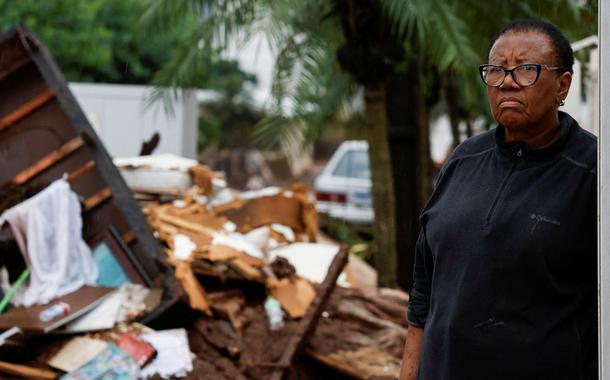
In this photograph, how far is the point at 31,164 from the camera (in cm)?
700

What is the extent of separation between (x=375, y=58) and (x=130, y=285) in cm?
382

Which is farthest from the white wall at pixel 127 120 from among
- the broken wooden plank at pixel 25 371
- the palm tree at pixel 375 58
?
the broken wooden plank at pixel 25 371

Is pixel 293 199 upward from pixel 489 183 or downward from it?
downward

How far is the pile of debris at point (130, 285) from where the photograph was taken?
558 cm

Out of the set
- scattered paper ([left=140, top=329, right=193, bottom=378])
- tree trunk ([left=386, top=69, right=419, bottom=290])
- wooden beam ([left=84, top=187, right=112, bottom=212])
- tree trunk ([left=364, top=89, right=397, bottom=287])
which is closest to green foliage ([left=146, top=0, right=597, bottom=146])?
tree trunk ([left=364, top=89, right=397, bottom=287])

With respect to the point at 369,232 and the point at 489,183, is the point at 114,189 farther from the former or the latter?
the point at 369,232

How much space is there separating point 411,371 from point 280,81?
6814 millimetres

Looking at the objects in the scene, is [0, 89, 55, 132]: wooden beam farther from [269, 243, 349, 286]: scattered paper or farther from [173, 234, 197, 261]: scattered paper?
[269, 243, 349, 286]: scattered paper

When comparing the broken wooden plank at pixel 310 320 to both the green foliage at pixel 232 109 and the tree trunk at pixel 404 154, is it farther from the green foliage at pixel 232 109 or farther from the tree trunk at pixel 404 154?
the green foliage at pixel 232 109

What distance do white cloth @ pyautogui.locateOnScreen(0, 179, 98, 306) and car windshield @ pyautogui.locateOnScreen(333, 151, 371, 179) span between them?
8485 mm

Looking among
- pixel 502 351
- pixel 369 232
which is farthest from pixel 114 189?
pixel 369 232

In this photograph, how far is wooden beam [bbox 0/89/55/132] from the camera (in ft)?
23.2

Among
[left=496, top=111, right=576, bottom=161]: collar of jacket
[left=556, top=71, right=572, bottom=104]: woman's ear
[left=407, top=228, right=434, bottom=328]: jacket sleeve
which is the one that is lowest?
[left=407, top=228, right=434, bottom=328]: jacket sleeve

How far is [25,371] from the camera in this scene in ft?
17.2
